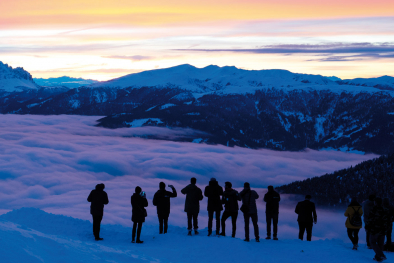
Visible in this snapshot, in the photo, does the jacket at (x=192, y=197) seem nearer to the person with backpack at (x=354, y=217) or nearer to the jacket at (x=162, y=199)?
the jacket at (x=162, y=199)

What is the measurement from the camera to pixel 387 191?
110 meters

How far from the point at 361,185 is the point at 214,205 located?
358ft

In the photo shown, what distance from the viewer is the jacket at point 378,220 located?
44.9 feet

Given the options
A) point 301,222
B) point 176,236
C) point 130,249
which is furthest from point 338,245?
point 130,249

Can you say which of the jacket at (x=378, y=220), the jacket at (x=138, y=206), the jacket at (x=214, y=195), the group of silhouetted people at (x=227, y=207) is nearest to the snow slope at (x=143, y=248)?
the group of silhouetted people at (x=227, y=207)

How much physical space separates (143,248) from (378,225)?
8.61m

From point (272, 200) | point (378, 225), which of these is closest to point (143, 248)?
point (272, 200)

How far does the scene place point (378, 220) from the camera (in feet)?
45.1

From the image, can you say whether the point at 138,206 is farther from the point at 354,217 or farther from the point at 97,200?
the point at 354,217

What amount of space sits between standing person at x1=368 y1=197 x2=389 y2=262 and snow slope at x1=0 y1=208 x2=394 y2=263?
605 mm

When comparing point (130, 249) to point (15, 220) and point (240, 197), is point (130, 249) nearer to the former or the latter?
point (240, 197)

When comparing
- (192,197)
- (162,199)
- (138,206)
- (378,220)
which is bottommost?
(138,206)

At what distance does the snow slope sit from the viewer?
12.2 m

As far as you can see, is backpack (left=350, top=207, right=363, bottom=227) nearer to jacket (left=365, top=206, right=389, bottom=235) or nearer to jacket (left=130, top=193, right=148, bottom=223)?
jacket (left=365, top=206, right=389, bottom=235)
